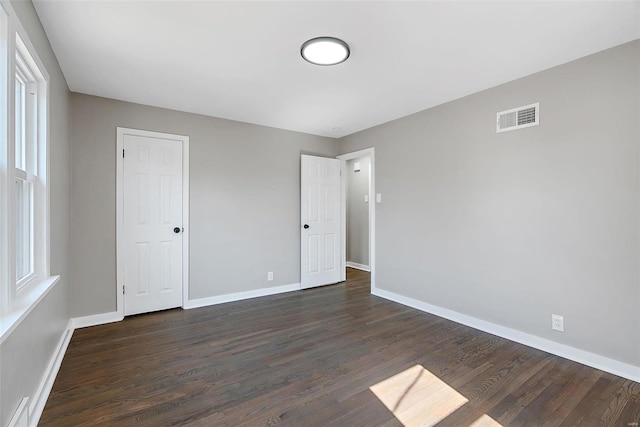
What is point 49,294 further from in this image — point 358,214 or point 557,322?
point 358,214

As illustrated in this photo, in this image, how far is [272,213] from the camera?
429 cm

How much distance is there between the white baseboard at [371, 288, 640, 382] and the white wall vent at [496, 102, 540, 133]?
1900 millimetres

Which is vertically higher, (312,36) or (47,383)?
(312,36)

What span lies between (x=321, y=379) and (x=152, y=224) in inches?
103

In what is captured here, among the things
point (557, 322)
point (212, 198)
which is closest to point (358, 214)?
point (212, 198)

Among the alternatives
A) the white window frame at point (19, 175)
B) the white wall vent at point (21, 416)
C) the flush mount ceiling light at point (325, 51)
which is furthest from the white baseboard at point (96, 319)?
the flush mount ceiling light at point (325, 51)

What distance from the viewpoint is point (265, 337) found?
9.30ft

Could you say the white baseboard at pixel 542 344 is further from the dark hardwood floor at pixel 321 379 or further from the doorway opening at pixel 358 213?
the doorway opening at pixel 358 213

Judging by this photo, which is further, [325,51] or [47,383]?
[325,51]

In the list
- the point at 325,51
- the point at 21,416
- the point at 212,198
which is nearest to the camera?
the point at 21,416

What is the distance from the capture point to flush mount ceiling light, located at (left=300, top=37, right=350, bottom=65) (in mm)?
2098

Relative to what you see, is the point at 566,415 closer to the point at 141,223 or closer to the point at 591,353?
the point at 591,353

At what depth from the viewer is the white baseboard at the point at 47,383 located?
1.65m

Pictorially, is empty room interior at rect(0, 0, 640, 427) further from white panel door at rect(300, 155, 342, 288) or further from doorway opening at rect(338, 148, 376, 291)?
doorway opening at rect(338, 148, 376, 291)
